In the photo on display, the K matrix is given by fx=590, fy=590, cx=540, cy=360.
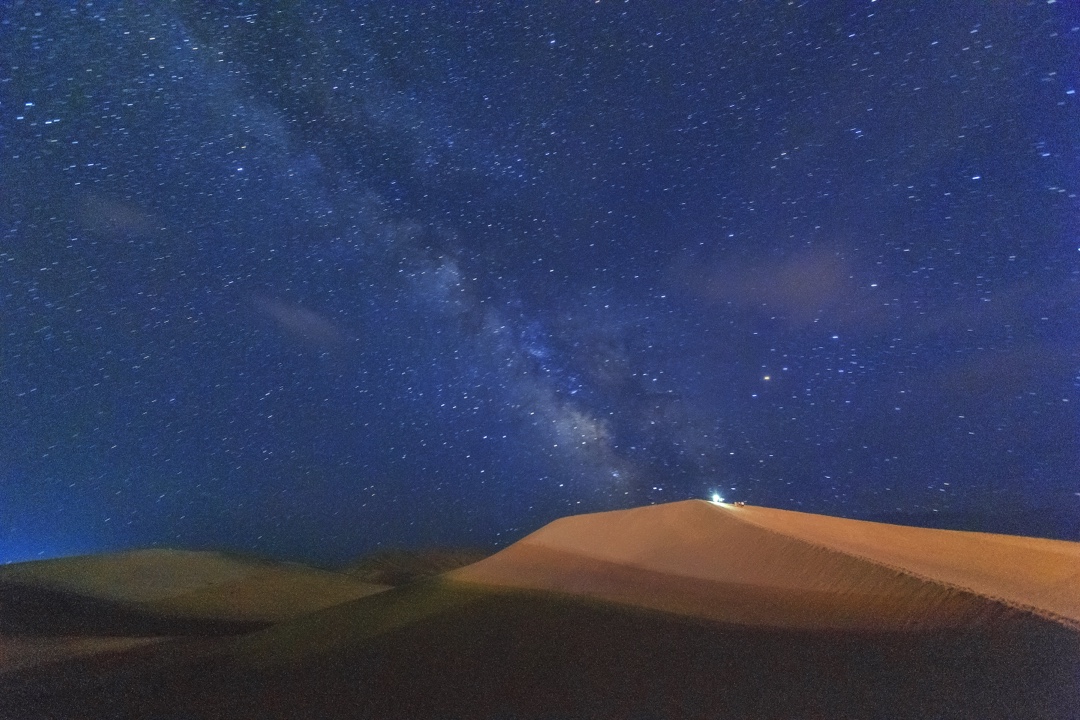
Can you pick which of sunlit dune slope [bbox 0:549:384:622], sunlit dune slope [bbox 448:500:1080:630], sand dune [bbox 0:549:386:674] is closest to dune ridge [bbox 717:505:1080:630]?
sunlit dune slope [bbox 448:500:1080:630]

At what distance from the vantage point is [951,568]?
40.7ft

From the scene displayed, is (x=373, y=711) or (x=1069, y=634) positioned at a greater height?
(x=1069, y=634)

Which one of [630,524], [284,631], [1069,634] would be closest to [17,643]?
[284,631]

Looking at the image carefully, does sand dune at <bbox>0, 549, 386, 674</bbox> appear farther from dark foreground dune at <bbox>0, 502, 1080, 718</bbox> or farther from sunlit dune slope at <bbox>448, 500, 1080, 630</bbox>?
sunlit dune slope at <bbox>448, 500, 1080, 630</bbox>

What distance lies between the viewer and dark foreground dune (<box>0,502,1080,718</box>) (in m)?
7.29

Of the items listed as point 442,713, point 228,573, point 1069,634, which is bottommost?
point 442,713

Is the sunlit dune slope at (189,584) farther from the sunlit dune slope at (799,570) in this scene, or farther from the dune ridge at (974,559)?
the dune ridge at (974,559)

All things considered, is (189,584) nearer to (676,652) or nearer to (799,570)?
(676,652)

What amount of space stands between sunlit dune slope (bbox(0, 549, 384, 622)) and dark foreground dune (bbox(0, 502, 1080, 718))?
23.0 ft

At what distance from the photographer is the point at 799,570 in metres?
13.6

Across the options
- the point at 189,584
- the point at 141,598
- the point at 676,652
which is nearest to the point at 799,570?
the point at 676,652

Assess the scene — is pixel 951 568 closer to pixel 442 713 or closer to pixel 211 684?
pixel 442 713

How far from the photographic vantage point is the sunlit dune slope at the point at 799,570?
9711mm

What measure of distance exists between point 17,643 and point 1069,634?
21351mm
